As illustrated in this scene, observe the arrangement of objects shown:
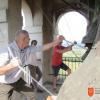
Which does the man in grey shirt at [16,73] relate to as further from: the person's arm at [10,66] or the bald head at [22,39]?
the person's arm at [10,66]

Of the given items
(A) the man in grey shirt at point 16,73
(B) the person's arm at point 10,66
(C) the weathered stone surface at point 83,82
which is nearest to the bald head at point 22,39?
(A) the man in grey shirt at point 16,73

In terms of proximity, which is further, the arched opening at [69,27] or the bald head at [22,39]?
the arched opening at [69,27]

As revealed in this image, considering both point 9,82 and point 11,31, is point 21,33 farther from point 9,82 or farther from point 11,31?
point 11,31

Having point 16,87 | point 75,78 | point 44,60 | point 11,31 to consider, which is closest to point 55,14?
point 44,60

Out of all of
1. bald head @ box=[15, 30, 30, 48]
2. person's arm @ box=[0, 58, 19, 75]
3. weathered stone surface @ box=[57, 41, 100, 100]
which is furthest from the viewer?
bald head @ box=[15, 30, 30, 48]

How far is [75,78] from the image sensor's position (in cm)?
299

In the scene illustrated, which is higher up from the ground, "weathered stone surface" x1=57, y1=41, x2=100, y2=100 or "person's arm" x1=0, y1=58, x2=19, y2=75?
"weathered stone surface" x1=57, y1=41, x2=100, y2=100

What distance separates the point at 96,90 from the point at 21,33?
3.08 m

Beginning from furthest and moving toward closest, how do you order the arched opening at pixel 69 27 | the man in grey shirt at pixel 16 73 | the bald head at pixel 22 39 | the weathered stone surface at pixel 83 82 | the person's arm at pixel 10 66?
the arched opening at pixel 69 27 < the bald head at pixel 22 39 < the man in grey shirt at pixel 16 73 < the person's arm at pixel 10 66 < the weathered stone surface at pixel 83 82

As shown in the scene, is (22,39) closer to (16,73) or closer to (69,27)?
(16,73)

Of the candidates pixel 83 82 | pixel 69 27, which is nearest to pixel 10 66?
pixel 83 82

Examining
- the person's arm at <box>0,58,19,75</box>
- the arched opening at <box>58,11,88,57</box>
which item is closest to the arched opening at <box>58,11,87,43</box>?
the arched opening at <box>58,11,88,57</box>

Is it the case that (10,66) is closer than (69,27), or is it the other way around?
(10,66)

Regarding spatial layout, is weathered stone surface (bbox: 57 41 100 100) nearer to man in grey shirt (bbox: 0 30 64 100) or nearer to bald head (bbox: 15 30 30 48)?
man in grey shirt (bbox: 0 30 64 100)
